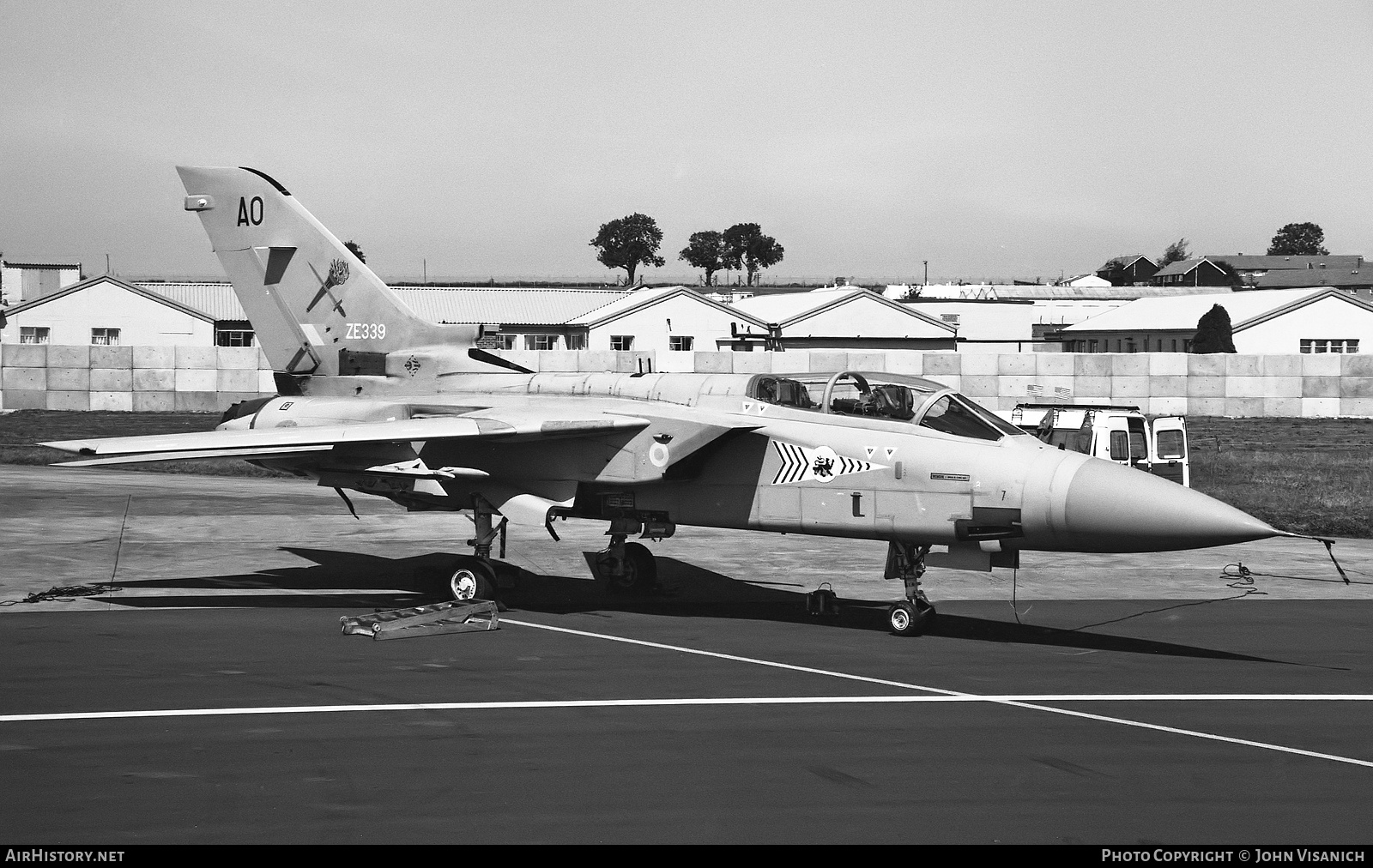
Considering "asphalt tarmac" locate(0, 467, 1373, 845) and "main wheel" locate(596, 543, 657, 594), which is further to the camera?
"main wheel" locate(596, 543, 657, 594)

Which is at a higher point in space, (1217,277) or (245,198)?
(1217,277)

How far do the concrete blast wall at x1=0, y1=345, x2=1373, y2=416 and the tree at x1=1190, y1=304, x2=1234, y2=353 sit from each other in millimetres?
14918

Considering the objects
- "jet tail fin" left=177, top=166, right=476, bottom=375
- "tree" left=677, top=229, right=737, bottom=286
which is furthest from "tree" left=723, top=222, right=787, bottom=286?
"jet tail fin" left=177, top=166, right=476, bottom=375

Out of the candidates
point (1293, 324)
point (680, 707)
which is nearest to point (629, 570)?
point (680, 707)

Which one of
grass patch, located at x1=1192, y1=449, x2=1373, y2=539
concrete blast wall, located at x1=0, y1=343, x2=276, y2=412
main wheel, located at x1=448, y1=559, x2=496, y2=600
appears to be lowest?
main wheel, located at x1=448, y1=559, x2=496, y2=600

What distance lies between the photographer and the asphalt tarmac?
7750 millimetres

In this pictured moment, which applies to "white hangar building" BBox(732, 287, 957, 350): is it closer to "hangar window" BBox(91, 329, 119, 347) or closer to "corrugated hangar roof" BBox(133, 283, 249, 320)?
"corrugated hangar roof" BBox(133, 283, 249, 320)

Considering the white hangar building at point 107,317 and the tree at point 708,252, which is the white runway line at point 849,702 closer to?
the white hangar building at point 107,317

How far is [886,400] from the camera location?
1377 centimetres

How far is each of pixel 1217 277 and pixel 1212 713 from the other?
135 m

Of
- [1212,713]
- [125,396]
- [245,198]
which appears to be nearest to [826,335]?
[125,396]

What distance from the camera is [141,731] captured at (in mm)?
9469

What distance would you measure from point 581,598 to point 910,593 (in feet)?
14.6
